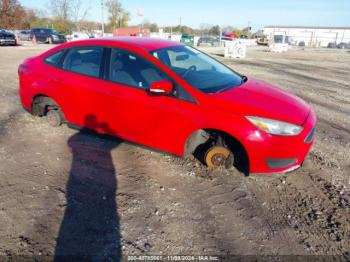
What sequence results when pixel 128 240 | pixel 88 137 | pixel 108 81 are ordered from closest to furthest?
pixel 128 240
pixel 108 81
pixel 88 137

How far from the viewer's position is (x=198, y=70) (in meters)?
4.18

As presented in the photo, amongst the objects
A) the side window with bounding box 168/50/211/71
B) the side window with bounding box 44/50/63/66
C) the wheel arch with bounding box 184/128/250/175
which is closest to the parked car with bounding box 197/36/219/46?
the side window with bounding box 168/50/211/71

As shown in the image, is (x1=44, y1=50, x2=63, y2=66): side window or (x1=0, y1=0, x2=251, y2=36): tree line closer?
(x1=44, y1=50, x2=63, y2=66): side window

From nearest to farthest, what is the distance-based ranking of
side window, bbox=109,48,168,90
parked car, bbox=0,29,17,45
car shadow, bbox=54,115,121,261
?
1. car shadow, bbox=54,115,121,261
2. side window, bbox=109,48,168,90
3. parked car, bbox=0,29,17,45

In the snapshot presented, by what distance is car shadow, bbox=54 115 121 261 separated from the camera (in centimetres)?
250

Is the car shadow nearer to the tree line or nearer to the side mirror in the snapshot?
the side mirror

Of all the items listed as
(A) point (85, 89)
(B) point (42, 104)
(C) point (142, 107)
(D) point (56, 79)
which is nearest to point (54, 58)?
(D) point (56, 79)

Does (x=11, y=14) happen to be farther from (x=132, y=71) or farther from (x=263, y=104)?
(x=263, y=104)

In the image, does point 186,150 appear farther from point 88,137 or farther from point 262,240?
point 88,137

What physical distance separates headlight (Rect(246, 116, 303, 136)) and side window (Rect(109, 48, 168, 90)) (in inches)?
49.3

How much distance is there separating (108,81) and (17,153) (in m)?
1.73

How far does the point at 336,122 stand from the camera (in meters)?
6.06

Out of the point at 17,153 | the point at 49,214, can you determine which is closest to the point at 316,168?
the point at 49,214

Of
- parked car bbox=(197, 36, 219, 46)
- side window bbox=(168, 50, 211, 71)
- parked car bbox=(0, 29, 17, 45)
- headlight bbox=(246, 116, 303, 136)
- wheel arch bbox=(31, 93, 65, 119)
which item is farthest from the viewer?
parked car bbox=(197, 36, 219, 46)
